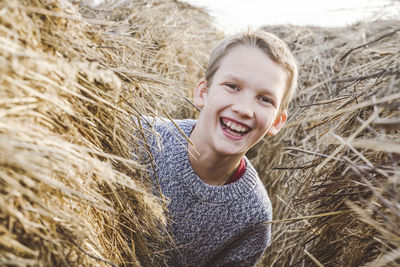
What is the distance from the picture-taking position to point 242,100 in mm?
1411

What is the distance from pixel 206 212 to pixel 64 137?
1.04 meters

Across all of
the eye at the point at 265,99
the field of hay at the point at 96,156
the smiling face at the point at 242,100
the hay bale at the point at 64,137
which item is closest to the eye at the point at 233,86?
the smiling face at the point at 242,100

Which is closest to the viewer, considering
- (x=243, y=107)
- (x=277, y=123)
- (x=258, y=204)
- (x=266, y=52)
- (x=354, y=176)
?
(x=354, y=176)

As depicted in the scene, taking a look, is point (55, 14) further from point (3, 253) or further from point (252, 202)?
point (252, 202)

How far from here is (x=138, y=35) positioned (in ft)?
7.48

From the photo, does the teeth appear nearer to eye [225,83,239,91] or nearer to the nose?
the nose

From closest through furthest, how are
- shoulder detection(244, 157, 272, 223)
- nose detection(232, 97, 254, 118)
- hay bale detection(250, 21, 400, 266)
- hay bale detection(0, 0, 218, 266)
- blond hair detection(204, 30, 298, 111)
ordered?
hay bale detection(0, 0, 218, 266), hay bale detection(250, 21, 400, 266), nose detection(232, 97, 254, 118), blond hair detection(204, 30, 298, 111), shoulder detection(244, 157, 272, 223)

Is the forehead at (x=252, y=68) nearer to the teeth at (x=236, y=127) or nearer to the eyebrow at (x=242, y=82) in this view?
the eyebrow at (x=242, y=82)

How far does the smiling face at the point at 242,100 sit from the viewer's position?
141 centimetres

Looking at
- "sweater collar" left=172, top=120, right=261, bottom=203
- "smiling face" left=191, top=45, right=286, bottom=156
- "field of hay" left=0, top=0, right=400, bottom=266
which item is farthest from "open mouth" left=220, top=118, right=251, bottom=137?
"field of hay" left=0, top=0, right=400, bottom=266

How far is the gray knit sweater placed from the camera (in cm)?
157

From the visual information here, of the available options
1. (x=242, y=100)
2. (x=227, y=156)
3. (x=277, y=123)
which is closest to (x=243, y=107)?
(x=242, y=100)

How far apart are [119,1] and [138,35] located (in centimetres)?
30

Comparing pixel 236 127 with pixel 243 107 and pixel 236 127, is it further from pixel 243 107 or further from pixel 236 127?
pixel 243 107
